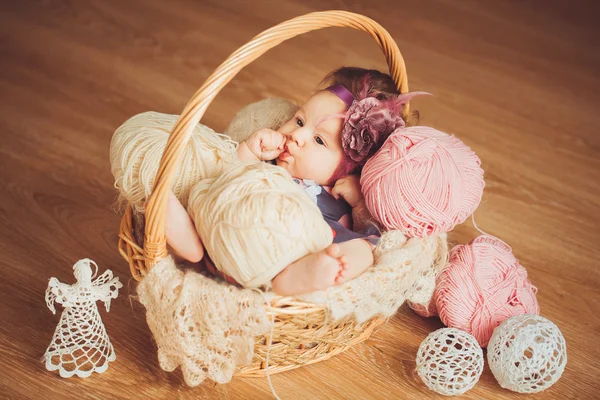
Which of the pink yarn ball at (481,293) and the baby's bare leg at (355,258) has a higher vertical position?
the baby's bare leg at (355,258)

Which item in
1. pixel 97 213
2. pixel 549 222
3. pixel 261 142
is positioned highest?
pixel 261 142

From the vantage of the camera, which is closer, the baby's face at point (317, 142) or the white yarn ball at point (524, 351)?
the white yarn ball at point (524, 351)

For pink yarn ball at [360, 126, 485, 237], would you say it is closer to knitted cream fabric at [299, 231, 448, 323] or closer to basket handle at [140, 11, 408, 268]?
knitted cream fabric at [299, 231, 448, 323]

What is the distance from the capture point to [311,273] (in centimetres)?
101

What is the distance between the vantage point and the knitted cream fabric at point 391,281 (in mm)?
1046

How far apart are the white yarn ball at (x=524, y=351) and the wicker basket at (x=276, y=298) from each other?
217 millimetres

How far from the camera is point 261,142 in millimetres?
1293

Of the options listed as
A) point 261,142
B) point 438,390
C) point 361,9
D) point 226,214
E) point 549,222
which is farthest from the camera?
point 361,9

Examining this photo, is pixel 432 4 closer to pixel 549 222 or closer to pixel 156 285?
pixel 549 222

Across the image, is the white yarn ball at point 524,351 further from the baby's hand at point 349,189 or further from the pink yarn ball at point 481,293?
the baby's hand at point 349,189

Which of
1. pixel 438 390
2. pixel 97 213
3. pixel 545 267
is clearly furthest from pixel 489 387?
pixel 97 213

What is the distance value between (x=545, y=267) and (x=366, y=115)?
59 centimetres

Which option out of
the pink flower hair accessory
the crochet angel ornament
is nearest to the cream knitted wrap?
the crochet angel ornament

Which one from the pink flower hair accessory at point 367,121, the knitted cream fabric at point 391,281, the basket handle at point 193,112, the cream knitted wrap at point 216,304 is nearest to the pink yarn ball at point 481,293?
the knitted cream fabric at point 391,281
